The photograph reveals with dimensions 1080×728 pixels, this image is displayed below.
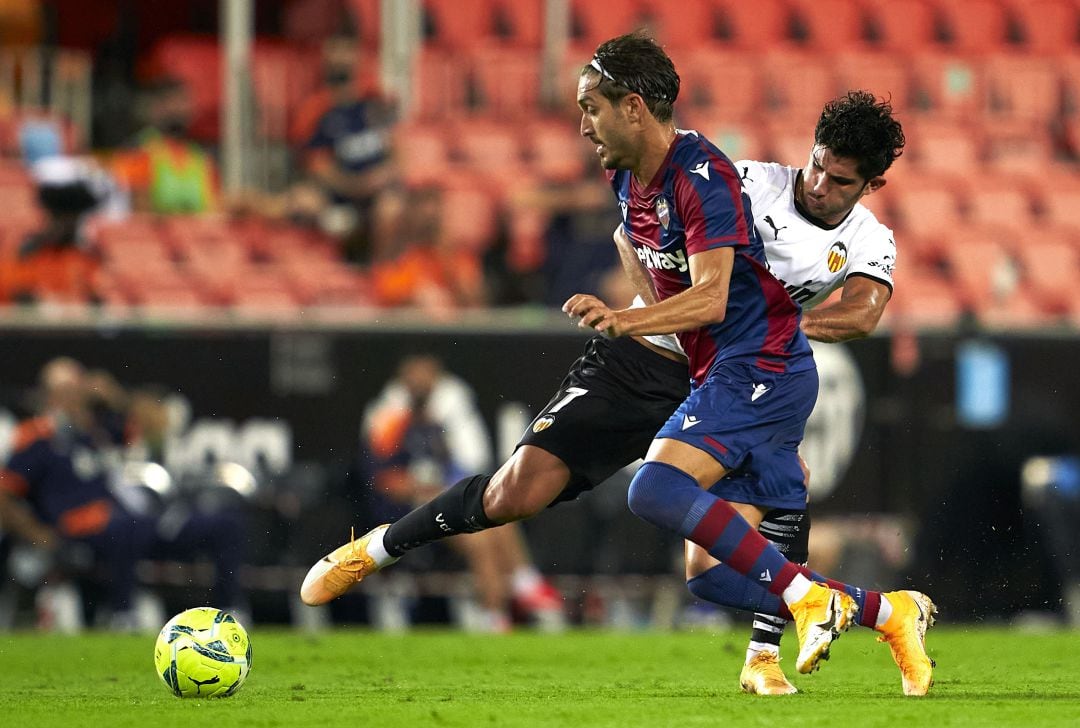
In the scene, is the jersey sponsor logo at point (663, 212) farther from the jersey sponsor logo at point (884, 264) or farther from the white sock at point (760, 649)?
the white sock at point (760, 649)

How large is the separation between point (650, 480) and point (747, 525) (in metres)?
0.34

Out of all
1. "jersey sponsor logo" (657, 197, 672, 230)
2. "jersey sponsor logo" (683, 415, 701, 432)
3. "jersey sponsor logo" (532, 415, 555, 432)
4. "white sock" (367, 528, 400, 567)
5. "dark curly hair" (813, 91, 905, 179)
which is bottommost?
"white sock" (367, 528, 400, 567)

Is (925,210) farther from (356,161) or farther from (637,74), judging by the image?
(637,74)

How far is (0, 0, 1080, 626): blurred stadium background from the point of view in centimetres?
1075

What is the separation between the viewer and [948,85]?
16.1 meters

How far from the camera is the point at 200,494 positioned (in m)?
10.6

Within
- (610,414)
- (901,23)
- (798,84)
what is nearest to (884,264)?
(610,414)

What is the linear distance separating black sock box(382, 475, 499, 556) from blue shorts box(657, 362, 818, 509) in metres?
0.84

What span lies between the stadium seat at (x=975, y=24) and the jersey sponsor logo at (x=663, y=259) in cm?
1126

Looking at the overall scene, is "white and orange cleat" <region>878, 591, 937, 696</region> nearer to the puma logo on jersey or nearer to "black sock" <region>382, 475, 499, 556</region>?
the puma logo on jersey

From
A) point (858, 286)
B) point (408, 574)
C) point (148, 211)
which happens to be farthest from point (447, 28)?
point (858, 286)

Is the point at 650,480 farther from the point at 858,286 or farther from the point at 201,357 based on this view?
the point at 201,357

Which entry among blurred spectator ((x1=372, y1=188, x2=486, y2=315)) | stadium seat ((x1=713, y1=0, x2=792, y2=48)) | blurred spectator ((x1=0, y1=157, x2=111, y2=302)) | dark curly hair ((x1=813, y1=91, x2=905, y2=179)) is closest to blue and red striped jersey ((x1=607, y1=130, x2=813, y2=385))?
dark curly hair ((x1=813, y1=91, x2=905, y2=179))

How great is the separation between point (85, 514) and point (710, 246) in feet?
19.6
